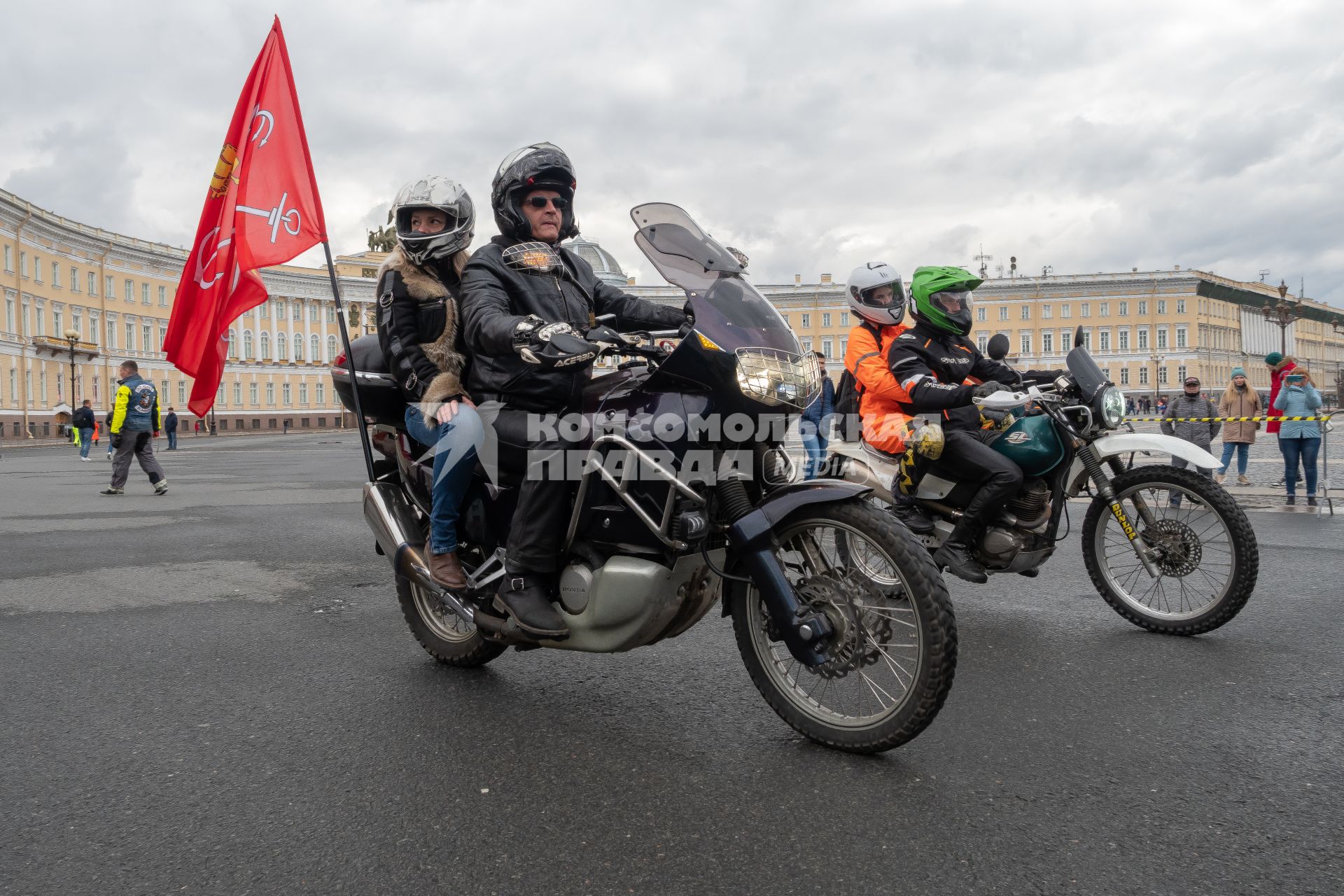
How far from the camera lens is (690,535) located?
3.29 metres

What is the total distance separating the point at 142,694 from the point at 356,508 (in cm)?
800

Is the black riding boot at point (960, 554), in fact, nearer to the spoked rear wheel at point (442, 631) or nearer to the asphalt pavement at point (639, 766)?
the asphalt pavement at point (639, 766)

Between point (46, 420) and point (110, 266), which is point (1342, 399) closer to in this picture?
point (46, 420)

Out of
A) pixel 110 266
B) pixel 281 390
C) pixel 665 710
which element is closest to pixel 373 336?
pixel 665 710

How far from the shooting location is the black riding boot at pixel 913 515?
→ 557 cm

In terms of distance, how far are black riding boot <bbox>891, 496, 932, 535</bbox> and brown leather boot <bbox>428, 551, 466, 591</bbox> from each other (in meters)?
2.53

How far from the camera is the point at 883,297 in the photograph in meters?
6.16

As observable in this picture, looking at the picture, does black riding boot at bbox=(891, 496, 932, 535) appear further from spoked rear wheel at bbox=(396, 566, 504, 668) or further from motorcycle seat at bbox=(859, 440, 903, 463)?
spoked rear wheel at bbox=(396, 566, 504, 668)

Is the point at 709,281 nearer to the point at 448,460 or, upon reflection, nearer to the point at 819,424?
the point at 448,460

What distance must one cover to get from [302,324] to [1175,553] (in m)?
111

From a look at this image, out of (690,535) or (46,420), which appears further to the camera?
(46,420)

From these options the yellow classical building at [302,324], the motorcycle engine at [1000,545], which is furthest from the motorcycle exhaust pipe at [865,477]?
the yellow classical building at [302,324]

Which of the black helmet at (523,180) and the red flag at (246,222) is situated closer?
the black helmet at (523,180)

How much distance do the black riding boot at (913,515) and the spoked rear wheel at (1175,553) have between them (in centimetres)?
81
